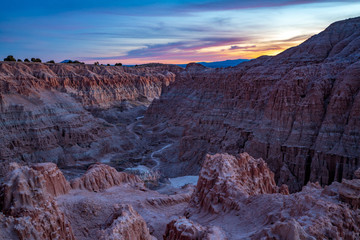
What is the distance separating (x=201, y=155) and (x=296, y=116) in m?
17.9

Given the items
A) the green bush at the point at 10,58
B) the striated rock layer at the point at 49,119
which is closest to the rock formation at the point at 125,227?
the striated rock layer at the point at 49,119

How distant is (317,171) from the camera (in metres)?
30.3

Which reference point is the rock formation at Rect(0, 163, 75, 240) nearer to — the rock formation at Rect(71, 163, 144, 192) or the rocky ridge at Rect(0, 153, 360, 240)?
the rocky ridge at Rect(0, 153, 360, 240)

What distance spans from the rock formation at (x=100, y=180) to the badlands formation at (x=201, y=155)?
10 centimetres

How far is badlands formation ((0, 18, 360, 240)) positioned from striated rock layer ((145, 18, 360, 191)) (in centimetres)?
14

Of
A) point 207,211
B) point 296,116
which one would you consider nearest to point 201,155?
point 296,116

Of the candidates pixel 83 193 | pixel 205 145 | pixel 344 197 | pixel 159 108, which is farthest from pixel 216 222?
pixel 159 108

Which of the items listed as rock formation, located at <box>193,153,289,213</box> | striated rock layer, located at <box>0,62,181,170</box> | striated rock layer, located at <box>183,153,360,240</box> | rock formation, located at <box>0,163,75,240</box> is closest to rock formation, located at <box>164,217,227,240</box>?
striated rock layer, located at <box>183,153,360,240</box>

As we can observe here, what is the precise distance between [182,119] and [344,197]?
55980 mm

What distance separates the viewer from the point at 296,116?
114 ft

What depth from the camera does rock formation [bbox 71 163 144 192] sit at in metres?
25.3

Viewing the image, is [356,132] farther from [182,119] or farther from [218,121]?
[182,119]

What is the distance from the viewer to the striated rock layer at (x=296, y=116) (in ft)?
98.6

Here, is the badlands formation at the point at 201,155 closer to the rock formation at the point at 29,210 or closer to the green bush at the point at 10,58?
the rock formation at the point at 29,210
